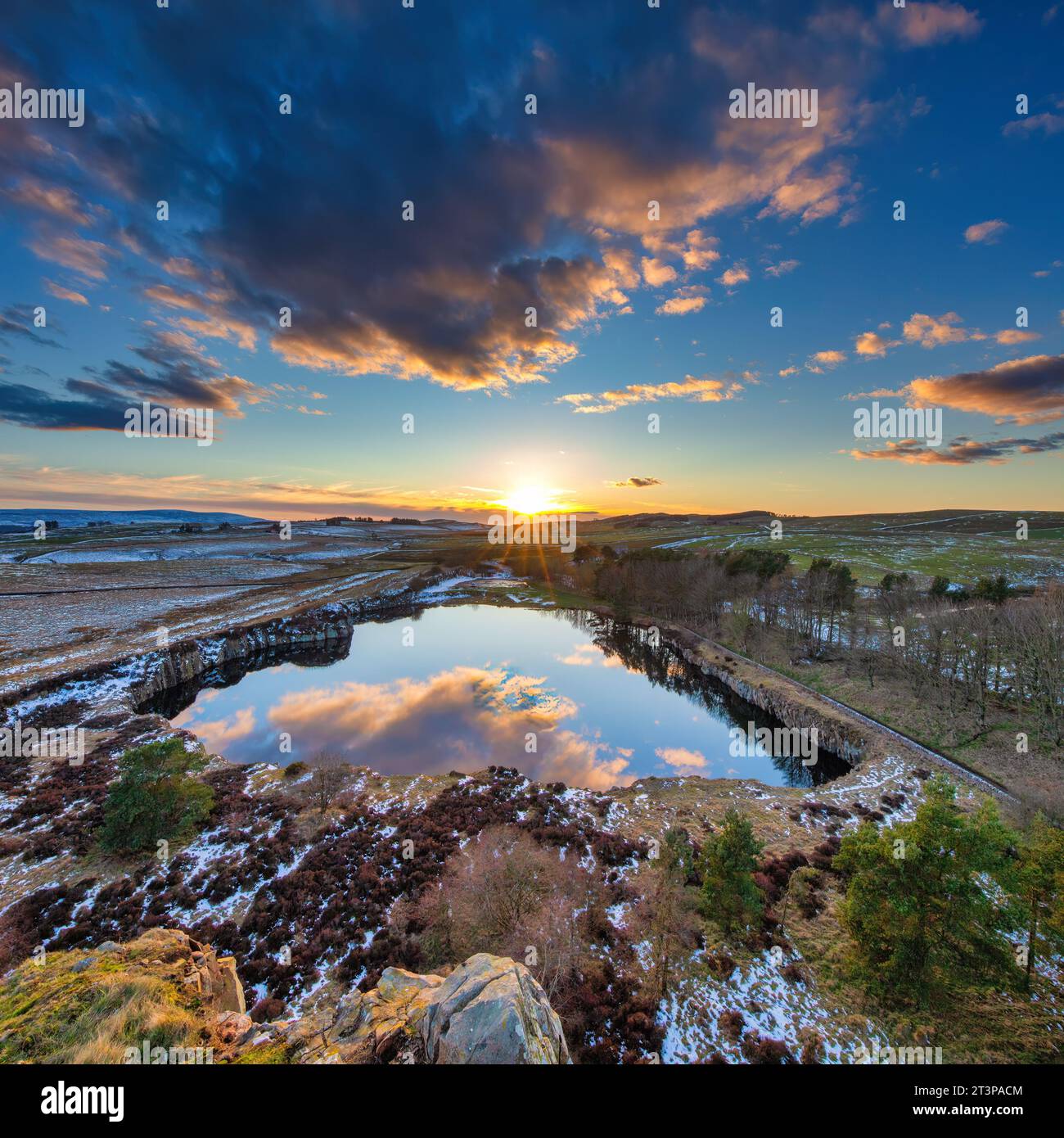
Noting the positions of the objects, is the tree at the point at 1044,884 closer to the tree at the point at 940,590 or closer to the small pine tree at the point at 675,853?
the small pine tree at the point at 675,853

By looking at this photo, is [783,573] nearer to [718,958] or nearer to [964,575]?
[964,575]

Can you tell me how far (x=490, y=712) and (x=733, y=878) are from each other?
25134 millimetres

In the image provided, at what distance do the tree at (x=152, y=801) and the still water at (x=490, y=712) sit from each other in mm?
9168

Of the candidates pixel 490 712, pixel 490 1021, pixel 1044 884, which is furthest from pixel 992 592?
pixel 490 1021

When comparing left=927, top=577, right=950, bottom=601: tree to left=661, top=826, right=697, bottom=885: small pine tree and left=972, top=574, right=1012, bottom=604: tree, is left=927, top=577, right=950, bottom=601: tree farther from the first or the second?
left=661, top=826, right=697, bottom=885: small pine tree

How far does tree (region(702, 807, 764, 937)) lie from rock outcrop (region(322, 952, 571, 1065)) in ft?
32.4

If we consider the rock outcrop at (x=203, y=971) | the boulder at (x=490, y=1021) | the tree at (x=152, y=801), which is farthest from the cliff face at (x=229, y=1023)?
the tree at (x=152, y=801)

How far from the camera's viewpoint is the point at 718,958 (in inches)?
575

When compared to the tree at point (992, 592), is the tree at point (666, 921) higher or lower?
lower

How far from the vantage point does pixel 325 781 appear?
77.0 ft

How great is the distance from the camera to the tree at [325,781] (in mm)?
22966

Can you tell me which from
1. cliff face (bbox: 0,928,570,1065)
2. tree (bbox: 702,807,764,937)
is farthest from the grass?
tree (bbox: 702,807,764,937)

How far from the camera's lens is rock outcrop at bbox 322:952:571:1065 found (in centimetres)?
611

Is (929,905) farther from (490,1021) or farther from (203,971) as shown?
(203,971)
